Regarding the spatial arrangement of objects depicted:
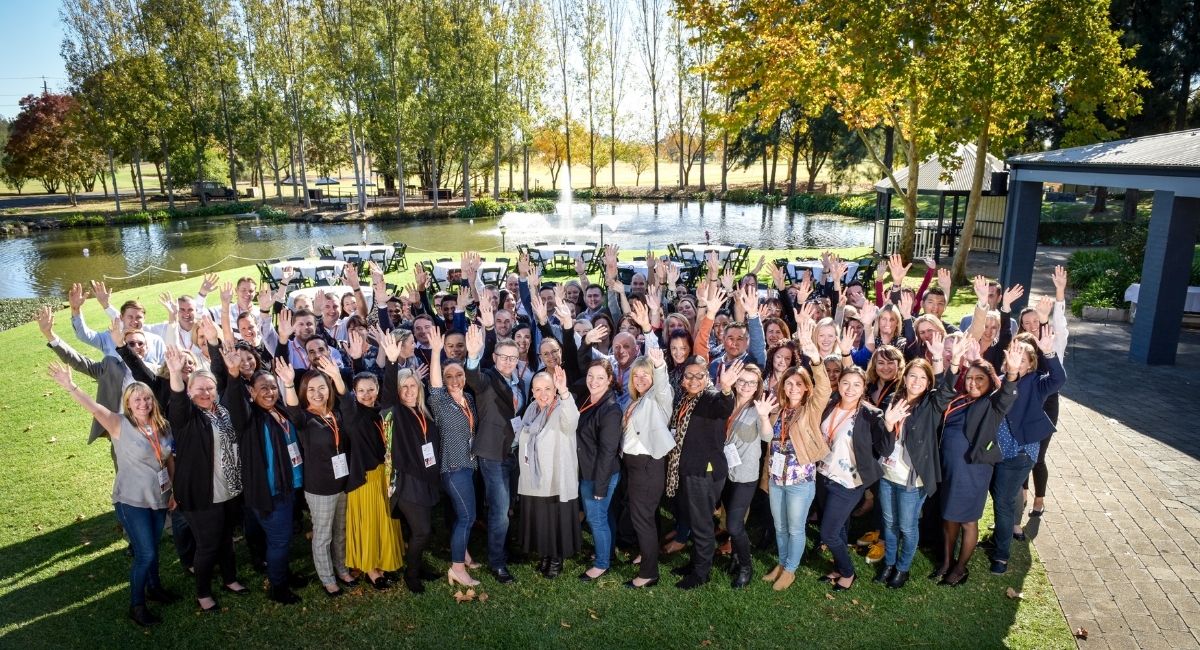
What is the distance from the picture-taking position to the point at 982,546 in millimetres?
5227

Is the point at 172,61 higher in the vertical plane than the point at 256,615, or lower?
higher

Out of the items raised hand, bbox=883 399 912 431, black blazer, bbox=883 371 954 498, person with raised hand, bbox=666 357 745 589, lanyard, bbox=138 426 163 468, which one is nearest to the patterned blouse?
person with raised hand, bbox=666 357 745 589

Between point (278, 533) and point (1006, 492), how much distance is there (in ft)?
16.2

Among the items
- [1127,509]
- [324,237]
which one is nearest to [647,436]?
[1127,509]

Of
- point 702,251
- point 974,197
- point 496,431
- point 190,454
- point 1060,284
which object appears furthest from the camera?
point 702,251

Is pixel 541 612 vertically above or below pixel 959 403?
below

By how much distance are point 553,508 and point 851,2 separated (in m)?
12.2

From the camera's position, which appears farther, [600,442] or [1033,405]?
[1033,405]

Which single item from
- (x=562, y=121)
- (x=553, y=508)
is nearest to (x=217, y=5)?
(x=562, y=121)

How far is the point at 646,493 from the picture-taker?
454 centimetres

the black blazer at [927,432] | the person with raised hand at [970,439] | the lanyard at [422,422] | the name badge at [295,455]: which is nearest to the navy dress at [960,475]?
the person with raised hand at [970,439]

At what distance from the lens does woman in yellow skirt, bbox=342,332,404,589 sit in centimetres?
441

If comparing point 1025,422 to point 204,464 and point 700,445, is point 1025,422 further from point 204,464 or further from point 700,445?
point 204,464

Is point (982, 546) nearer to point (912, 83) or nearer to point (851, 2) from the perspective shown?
point (912, 83)
